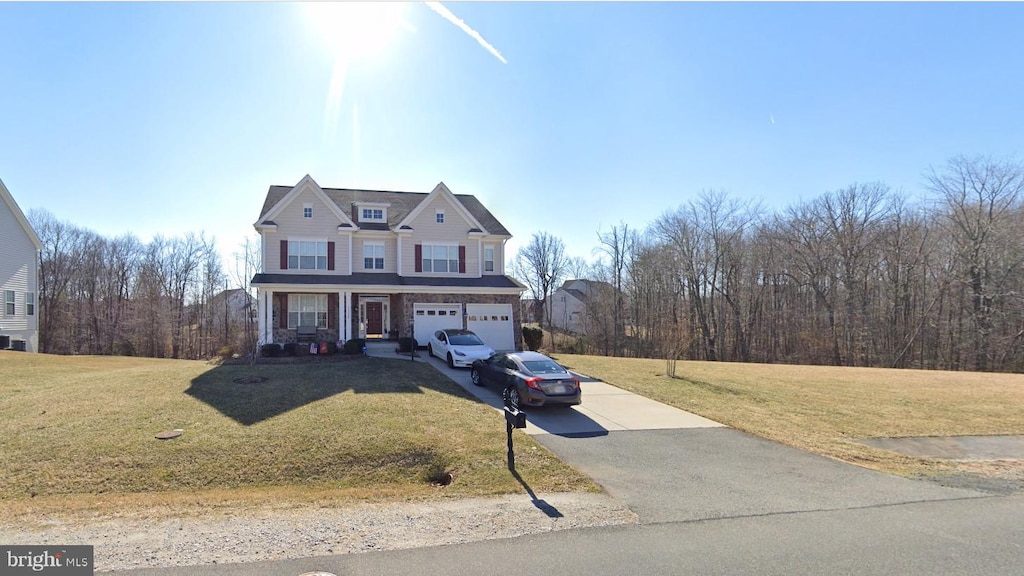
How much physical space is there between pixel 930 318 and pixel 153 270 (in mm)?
65115

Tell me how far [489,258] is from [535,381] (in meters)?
16.5

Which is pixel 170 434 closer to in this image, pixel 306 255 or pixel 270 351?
pixel 270 351

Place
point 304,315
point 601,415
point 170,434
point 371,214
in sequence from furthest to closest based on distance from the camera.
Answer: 1. point 371,214
2. point 304,315
3. point 601,415
4. point 170,434

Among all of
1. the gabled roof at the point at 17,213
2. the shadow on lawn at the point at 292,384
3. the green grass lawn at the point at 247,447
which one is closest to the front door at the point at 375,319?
the shadow on lawn at the point at 292,384

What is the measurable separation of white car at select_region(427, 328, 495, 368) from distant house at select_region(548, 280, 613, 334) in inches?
1298

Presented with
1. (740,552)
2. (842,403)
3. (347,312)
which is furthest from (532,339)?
(740,552)

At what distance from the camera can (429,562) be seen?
4492 millimetres

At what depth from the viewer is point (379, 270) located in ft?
84.8

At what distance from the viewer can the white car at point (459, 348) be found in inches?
705

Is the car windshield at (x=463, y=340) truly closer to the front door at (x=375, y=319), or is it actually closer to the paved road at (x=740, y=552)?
the front door at (x=375, y=319)

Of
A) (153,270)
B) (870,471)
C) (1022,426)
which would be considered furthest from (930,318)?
(153,270)

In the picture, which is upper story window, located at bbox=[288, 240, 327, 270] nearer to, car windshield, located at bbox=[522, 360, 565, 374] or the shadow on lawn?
the shadow on lawn

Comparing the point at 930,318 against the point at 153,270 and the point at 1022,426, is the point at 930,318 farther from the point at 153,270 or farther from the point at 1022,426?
the point at 153,270

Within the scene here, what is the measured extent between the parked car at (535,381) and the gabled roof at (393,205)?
14.6 m
